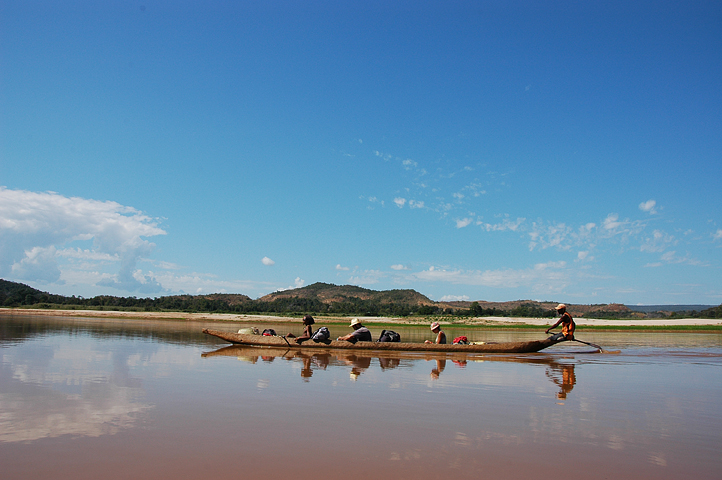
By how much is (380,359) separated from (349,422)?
9.07 m

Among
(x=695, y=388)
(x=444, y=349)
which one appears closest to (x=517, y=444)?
(x=695, y=388)

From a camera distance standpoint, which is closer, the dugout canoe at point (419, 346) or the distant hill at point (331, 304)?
the dugout canoe at point (419, 346)

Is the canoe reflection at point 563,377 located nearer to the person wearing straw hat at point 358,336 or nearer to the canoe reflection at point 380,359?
the canoe reflection at point 380,359

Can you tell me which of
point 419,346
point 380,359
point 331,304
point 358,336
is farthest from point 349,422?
point 331,304

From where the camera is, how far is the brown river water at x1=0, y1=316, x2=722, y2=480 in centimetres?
509

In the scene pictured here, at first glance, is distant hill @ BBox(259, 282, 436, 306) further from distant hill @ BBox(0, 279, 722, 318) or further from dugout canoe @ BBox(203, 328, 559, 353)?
dugout canoe @ BBox(203, 328, 559, 353)

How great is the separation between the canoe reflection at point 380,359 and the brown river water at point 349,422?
0.27 metres

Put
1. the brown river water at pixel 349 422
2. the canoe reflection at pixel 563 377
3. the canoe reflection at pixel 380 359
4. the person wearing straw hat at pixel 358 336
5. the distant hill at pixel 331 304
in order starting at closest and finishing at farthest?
1. the brown river water at pixel 349 422
2. the canoe reflection at pixel 563 377
3. the canoe reflection at pixel 380 359
4. the person wearing straw hat at pixel 358 336
5. the distant hill at pixel 331 304

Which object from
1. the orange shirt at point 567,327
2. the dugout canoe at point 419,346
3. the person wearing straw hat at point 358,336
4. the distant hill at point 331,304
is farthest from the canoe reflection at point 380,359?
the distant hill at point 331,304

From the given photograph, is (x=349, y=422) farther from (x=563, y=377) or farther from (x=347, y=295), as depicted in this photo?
(x=347, y=295)

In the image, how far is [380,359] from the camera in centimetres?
1587

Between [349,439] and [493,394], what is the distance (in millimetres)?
4598

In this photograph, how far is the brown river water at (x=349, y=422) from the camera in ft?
16.7

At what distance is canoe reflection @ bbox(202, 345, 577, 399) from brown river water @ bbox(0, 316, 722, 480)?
269 millimetres
